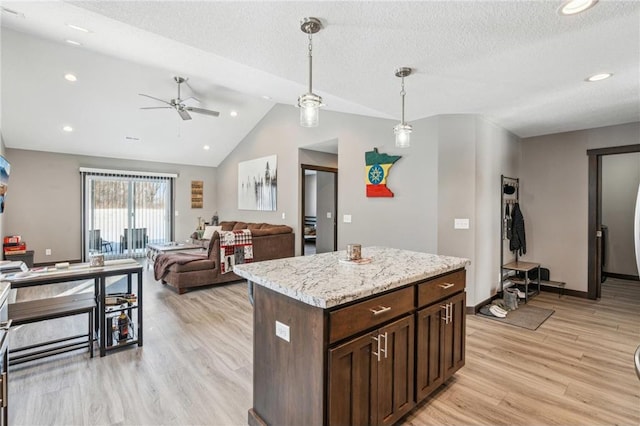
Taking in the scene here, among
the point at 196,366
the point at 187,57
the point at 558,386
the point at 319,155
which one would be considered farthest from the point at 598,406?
the point at 319,155

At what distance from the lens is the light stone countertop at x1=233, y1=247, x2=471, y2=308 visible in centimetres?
145

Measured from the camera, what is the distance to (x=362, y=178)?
188 inches

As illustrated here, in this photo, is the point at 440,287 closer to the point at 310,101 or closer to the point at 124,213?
the point at 310,101

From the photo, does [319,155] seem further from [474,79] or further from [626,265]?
[626,265]

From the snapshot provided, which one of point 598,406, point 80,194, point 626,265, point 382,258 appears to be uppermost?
point 80,194

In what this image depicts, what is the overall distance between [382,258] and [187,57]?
3.11m

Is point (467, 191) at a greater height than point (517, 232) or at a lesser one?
greater

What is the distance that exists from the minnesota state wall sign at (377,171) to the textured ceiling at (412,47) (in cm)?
64

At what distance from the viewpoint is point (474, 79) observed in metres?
2.69

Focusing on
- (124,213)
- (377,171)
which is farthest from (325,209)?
(124,213)

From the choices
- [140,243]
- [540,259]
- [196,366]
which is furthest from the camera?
[140,243]

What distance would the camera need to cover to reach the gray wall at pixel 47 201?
6359 mm

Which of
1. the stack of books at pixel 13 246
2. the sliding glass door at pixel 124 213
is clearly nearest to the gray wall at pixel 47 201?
the sliding glass door at pixel 124 213

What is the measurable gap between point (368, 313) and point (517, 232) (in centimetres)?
407
